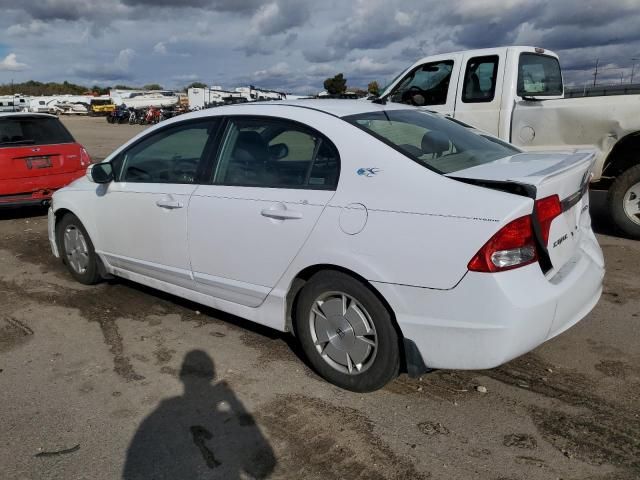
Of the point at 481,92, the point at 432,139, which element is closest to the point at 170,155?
the point at 432,139

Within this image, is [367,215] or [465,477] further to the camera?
[367,215]

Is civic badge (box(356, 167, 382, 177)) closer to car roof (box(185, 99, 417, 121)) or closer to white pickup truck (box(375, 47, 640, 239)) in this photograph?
car roof (box(185, 99, 417, 121))

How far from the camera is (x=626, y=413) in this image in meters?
3.03

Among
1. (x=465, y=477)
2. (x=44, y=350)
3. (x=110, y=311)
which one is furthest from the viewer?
(x=110, y=311)

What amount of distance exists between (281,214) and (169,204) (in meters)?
1.10

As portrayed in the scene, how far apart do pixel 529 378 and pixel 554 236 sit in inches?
38.3

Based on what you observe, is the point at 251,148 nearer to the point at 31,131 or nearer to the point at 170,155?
the point at 170,155

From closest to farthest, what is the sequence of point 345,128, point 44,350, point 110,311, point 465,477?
point 465,477, point 345,128, point 44,350, point 110,311

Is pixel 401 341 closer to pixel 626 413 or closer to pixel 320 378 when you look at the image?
pixel 320 378

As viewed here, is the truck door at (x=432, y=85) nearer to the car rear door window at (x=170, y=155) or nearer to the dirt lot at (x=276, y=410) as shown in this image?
the dirt lot at (x=276, y=410)

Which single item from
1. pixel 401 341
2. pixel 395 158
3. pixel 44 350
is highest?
pixel 395 158

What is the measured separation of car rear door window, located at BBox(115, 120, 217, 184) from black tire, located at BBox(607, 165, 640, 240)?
464 centimetres

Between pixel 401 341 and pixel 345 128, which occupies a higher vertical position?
pixel 345 128

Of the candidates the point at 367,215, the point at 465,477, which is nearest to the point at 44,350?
the point at 367,215
